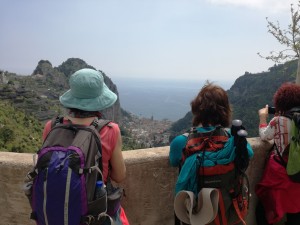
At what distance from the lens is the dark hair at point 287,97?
2705mm

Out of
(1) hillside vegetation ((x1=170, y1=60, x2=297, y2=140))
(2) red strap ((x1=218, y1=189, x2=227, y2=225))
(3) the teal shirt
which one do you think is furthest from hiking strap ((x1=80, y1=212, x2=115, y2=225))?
(1) hillside vegetation ((x1=170, y1=60, x2=297, y2=140))

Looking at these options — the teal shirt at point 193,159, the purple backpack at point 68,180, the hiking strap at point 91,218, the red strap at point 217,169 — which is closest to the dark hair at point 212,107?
the teal shirt at point 193,159

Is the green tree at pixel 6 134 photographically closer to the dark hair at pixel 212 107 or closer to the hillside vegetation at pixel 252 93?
the hillside vegetation at pixel 252 93

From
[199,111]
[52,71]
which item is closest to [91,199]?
[199,111]

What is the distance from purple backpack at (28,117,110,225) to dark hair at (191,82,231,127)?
876 millimetres

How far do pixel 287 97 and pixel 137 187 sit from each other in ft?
4.89

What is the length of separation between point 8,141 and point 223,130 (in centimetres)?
4682

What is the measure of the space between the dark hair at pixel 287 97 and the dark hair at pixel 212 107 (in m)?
0.71

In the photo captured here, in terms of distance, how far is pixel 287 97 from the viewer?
2721 millimetres

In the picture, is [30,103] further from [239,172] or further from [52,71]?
[239,172]

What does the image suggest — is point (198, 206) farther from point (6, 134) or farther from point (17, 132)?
point (17, 132)

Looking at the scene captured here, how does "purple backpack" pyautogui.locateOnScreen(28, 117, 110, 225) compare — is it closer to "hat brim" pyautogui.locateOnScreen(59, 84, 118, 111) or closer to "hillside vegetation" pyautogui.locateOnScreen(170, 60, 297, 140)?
"hat brim" pyautogui.locateOnScreen(59, 84, 118, 111)

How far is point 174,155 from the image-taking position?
2352 millimetres

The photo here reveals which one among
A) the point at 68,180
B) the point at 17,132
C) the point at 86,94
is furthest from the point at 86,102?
the point at 17,132
